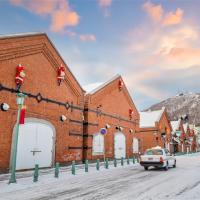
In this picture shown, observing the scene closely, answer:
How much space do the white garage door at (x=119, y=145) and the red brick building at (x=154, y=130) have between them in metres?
13.1

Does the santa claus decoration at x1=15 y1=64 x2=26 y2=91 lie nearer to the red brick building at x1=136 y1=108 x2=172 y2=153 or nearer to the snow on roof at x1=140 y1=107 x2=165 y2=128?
the red brick building at x1=136 y1=108 x2=172 y2=153

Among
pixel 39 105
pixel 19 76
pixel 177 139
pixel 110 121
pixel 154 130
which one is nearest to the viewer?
pixel 19 76

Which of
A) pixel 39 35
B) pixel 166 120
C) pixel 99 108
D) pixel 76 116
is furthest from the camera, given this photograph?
pixel 166 120

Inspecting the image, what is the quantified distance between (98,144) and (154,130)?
22514mm

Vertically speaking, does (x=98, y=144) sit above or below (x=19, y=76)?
below

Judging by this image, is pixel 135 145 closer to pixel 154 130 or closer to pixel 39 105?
pixel 154 130

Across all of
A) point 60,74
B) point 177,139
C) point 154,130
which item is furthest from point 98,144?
point 177,139

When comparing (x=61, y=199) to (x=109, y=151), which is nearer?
(x=61, y=199)

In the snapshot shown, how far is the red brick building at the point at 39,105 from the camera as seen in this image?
16141 mm

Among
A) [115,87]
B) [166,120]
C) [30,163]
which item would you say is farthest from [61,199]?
[166,120]

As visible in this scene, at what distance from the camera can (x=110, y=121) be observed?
2880cm

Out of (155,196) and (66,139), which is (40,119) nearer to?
(66,139)

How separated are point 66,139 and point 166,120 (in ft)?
113

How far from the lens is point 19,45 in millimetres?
17312
